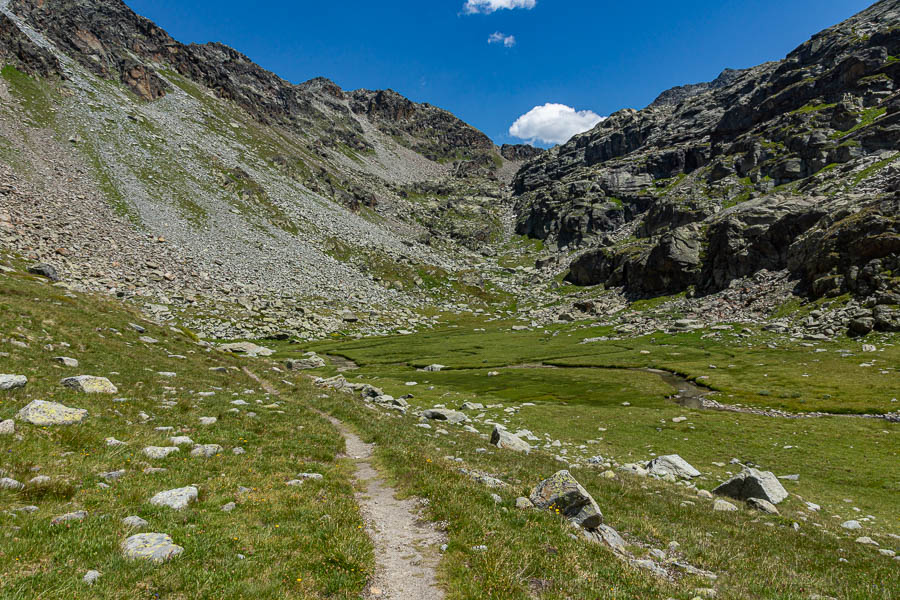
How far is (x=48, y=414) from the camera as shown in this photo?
13.4 metres

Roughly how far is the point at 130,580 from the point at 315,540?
378cm

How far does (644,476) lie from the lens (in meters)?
25.7

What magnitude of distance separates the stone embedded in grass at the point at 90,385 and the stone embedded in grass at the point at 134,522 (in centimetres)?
1245

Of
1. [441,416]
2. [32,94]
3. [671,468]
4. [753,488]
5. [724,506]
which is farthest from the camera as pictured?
[32,94]

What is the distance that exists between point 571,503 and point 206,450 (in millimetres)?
13238

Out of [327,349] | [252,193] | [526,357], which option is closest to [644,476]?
[526,357]

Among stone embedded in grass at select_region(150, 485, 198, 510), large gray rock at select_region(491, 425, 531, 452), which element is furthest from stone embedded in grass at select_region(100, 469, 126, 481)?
large gray rock at select_region(491, 425, 531, 452)

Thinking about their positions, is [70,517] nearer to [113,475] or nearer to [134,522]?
[134,522]

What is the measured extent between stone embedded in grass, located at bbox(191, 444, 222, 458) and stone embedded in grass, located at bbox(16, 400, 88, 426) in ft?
12.7

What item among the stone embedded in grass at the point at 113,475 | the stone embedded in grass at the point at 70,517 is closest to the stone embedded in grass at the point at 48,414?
the stone embedded in grass at the point at 113,475

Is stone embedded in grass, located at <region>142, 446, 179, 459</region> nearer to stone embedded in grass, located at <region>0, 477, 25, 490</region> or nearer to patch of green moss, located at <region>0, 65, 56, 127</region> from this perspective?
stone embedded in grass, located at <region>0, 477, 25, 490</region>

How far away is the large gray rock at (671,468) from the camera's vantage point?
27625mm

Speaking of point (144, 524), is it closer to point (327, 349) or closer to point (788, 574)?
point (788, 574)

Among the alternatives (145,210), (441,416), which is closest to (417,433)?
(441,416)
